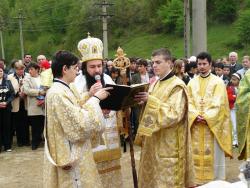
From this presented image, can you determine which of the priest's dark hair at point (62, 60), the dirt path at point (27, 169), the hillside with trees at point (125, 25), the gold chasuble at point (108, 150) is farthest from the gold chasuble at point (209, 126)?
the hillside with trees at point (125, 25)

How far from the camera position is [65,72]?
12.2 feet

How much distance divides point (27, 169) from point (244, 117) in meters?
3.77

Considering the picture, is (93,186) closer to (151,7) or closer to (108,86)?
(108,86)

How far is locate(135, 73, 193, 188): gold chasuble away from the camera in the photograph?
453 cm

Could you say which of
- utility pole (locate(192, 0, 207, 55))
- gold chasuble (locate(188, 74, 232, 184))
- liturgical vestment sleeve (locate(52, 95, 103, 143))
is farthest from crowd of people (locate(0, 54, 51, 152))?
liturgical vestment sleeve (locate(52, 95, 103, 143))

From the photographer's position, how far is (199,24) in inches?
428

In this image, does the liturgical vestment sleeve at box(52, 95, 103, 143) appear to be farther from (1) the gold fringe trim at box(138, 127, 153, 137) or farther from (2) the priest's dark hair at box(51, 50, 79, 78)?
(1) the gold fringe trim at box(138, 127, 153, 137)

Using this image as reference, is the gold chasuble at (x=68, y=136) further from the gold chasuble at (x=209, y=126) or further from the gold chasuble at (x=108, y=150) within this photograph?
the gold chasuble at (x=209, y=126)

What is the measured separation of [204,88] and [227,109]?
1.35 feet

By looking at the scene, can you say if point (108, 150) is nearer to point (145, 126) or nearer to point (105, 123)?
point (105, 123)

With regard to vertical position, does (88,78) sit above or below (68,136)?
above

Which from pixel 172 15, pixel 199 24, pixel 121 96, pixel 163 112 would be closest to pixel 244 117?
pixel 163 112

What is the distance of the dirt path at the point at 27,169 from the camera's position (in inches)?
260

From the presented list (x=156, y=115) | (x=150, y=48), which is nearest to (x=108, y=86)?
(x=156, y=115)
